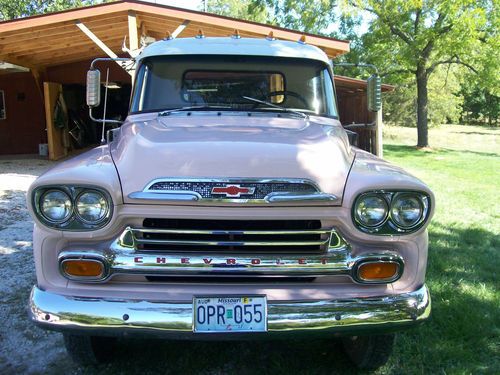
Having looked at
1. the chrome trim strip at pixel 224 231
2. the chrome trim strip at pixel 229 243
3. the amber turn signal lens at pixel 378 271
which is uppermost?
the chrome trim strip at pixel 224 231

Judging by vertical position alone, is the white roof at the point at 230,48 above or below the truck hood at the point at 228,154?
above

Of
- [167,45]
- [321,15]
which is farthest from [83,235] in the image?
[321,15]

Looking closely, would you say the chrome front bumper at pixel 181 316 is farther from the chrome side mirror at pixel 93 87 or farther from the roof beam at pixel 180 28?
the roof beam at pixel 180 28

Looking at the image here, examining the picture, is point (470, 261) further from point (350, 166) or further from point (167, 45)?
point (167, 45)

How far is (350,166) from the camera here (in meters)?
2.78

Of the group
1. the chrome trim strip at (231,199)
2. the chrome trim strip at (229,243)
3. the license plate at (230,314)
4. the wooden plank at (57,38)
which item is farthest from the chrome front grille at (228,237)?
the wooden plank at (57,38)

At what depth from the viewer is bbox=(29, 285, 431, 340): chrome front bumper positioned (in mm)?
2365

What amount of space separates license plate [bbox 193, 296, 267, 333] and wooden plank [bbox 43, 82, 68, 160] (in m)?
14.3

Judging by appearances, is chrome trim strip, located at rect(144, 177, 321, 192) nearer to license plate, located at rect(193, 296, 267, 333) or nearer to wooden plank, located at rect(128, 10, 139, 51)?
license plate, located at rect(193, 296, 267, 333)

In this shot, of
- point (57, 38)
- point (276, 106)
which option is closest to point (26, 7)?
point (57, 38)

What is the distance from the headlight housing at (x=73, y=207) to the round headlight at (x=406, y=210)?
1.43 meters

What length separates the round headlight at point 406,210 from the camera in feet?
8.36

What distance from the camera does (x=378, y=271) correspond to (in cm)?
256

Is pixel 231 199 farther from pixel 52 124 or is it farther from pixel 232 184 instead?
pixel 52 124
